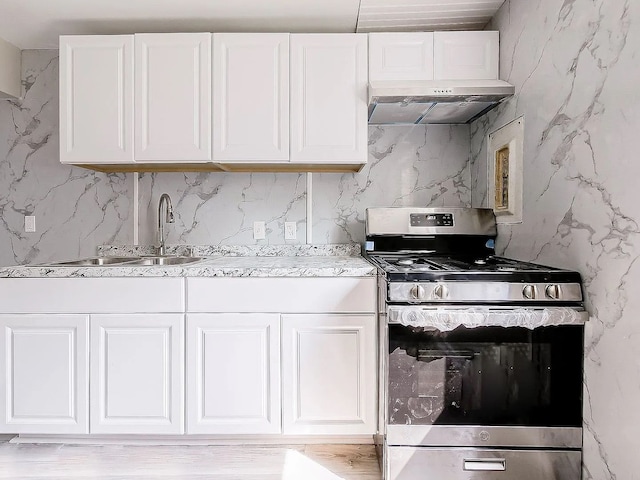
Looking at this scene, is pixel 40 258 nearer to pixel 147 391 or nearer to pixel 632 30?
pixel 147 391

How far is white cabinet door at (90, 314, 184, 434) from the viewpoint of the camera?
71.7 inches

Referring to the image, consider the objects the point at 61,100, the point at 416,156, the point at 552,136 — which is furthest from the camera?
the point at 416,156

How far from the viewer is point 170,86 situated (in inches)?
83.4

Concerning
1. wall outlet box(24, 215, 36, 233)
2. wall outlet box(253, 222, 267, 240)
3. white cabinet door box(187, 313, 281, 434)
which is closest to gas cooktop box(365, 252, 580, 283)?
white cabinet door box(187, 313, 281, 434)

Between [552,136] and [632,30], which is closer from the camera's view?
[632,30]

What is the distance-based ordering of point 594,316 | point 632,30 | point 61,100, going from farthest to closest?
point 61,100 → point 594,316 → point 632,30

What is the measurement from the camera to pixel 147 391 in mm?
1824

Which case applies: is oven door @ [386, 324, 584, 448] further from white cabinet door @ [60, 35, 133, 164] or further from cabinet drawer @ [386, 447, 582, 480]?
white cabinet door @ [60, 35, 133, 164]

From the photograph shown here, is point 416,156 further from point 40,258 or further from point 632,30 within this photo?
point 40,258

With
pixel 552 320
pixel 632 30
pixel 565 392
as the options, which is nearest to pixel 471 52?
pixel 632 30

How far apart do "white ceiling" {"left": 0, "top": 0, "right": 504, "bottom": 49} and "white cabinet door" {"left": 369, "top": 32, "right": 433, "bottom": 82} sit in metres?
0.13

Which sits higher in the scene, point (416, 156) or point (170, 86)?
point (170, 86)

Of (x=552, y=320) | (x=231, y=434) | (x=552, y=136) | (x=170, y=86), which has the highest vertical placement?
(x=170, y=86)

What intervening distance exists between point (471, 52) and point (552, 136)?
0.76 meters
